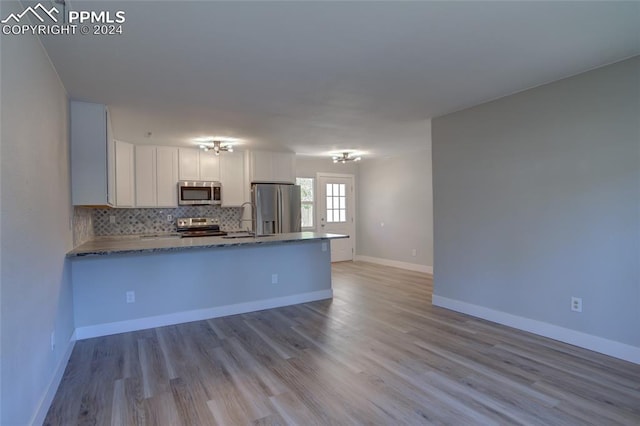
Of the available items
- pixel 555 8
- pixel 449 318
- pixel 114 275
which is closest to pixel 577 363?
pixel 449 318

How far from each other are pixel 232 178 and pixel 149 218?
1.55 metres

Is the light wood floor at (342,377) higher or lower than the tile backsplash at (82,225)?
lower

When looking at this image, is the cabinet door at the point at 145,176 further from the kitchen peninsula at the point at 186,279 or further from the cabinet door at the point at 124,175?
the kitchen peninsula at the point at 186,279

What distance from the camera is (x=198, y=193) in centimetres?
577

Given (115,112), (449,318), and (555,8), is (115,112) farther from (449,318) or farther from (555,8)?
(449,318)

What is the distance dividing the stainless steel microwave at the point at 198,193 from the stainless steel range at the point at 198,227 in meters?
0.37

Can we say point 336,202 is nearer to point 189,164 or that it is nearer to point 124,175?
point 189,164

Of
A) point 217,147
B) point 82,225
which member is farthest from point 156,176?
point 82,225

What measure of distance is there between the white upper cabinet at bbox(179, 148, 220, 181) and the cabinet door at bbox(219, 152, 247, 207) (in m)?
0.12

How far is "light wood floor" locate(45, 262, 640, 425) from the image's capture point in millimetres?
2033

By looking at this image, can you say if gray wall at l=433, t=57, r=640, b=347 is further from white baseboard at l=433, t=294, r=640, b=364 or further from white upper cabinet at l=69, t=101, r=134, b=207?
white upper cabinet at l=69, t=101, r=134, b=207

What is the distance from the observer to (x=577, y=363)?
2.64m

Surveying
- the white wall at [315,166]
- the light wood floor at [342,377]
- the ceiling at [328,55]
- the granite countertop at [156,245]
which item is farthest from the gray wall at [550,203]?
the white wall at [315,166]

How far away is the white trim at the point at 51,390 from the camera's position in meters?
1.92
